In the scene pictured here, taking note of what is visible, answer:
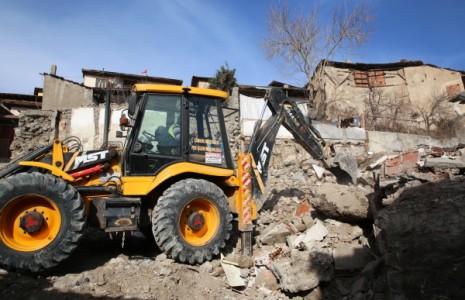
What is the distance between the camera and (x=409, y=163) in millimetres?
6672

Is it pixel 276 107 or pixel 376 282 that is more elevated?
pixel 276 107

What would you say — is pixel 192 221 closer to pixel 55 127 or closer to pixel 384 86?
pixel 55 127

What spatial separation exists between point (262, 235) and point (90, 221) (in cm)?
279

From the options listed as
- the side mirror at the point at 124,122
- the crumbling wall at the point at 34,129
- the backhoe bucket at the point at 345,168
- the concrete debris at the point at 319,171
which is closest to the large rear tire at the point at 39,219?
the side mirror at the point at 124,122

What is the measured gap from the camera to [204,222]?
5.02 meters

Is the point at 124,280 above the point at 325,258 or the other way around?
the other way around

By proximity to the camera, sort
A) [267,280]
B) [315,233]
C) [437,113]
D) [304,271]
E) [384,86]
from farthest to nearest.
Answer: [384,86] → [437,113] → [315,233] → [267,280] → [304,271]

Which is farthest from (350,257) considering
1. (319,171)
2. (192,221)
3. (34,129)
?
(34,129)

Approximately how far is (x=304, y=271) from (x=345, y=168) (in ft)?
11.8

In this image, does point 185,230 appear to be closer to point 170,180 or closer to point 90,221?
point 170,180

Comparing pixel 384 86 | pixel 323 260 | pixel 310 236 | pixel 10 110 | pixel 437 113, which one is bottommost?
pixel 323 260

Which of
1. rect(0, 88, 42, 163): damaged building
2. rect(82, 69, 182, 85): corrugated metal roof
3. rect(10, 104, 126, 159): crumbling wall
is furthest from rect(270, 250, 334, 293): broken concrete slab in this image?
rect(0, 88, 42, 163): damaged building

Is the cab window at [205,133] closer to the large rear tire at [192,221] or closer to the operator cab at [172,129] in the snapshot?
the operator cab at [172,129]

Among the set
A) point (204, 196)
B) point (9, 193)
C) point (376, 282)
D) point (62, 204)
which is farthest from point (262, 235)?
point (9, 193)
